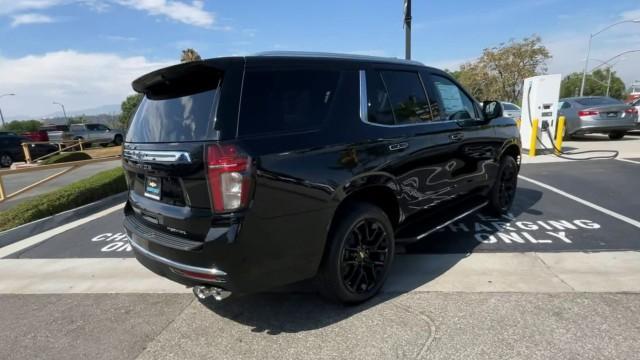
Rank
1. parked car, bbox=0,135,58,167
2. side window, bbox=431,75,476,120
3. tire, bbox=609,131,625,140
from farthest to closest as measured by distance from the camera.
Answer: parked car, bbox=0,135,58,167
tire, bbox=609,131,625,140
side window, bbox=431,75,476,120

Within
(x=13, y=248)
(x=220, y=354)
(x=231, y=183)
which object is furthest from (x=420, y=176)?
(x=13, y=248)

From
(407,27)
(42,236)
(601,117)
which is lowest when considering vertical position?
(42,236)

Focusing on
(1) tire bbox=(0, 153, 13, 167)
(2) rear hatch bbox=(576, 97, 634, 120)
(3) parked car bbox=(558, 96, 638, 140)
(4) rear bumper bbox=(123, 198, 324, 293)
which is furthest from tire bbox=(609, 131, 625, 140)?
(1) tire bbox=(0, 153, 13, 167)

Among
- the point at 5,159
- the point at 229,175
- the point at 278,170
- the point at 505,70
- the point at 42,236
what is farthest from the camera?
the point at 505,70

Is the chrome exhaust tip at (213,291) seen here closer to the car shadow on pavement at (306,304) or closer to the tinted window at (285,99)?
the car shadow on pavement at (306,304)

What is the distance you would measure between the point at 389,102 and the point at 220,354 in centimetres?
237

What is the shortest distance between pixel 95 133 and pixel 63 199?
24028mm

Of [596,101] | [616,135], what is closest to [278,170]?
[596,101]

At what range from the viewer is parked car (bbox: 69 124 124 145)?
26172 mm

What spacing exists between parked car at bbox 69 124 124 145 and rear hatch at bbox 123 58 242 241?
26.8m

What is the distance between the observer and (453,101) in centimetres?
404

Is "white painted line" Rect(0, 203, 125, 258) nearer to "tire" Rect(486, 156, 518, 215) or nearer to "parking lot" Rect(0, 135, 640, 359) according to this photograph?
"parking lot" Rect(0, 135, 640, 359)

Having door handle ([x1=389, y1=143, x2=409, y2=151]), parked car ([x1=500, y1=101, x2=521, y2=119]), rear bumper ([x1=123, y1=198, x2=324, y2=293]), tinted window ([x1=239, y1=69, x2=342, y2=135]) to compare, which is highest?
tinted window ([x1=239, y1=69, x2=342, y2=135])

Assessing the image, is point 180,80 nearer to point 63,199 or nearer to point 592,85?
point 63,199
